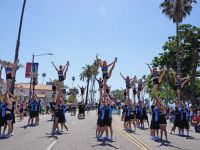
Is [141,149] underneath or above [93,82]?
underneath

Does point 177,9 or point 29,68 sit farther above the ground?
point 177,9

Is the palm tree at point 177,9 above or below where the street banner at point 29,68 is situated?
above

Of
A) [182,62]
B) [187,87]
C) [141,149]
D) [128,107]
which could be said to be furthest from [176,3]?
[141,149]

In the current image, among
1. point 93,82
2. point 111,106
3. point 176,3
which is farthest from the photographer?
point 93,82

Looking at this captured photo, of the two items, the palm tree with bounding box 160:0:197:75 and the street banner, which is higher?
the palm tree with bounding box 160:0:197:75

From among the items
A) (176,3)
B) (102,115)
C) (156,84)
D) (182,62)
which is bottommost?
(102,115)

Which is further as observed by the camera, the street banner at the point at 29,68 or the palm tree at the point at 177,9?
the palm tree at the point at 177,9

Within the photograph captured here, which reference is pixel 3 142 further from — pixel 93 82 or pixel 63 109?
pixel 93 82

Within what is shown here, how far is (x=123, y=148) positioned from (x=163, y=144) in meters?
2.75

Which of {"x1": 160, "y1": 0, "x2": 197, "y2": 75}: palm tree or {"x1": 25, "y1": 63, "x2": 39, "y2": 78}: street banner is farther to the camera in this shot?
{"x1": 160, "y1": 0, "x2": 197, "y2": 75}: palm tree

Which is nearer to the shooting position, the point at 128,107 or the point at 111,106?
the point at 111,106

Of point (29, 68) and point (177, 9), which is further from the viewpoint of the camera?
point (177, 9)

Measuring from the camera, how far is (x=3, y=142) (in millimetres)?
15094

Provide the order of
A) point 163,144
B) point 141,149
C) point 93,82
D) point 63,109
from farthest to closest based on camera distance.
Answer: point 93,82, point 63,109, point 163,144, point 141,149
